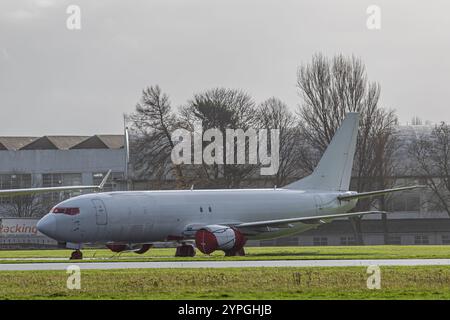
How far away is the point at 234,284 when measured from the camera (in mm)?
33031

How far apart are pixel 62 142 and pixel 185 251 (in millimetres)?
84991

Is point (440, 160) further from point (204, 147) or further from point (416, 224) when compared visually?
point (204, 147)

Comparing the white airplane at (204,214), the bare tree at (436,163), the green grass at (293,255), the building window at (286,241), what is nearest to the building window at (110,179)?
the building window at (286,241)

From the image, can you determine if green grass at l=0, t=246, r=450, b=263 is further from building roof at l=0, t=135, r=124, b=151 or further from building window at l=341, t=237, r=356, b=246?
building roof at l=0, t=135, r=124, b=151

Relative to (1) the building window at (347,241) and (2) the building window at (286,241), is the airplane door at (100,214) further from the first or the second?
(1) the building window at (347,241)

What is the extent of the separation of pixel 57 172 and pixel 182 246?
7093 cm

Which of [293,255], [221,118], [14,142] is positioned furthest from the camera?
[14,142]

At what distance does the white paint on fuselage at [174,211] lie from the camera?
5731cm

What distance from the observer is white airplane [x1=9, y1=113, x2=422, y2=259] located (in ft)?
188

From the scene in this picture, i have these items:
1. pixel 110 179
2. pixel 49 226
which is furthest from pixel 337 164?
pixel 110 179

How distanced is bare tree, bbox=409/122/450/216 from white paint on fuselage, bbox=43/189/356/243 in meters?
49.4

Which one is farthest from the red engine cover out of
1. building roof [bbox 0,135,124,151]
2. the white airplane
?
building roof [bbox 0,135,124,151]

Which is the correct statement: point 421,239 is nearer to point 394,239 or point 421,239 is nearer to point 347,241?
point 394,239

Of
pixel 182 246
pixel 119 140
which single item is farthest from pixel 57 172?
pixel 182 246
